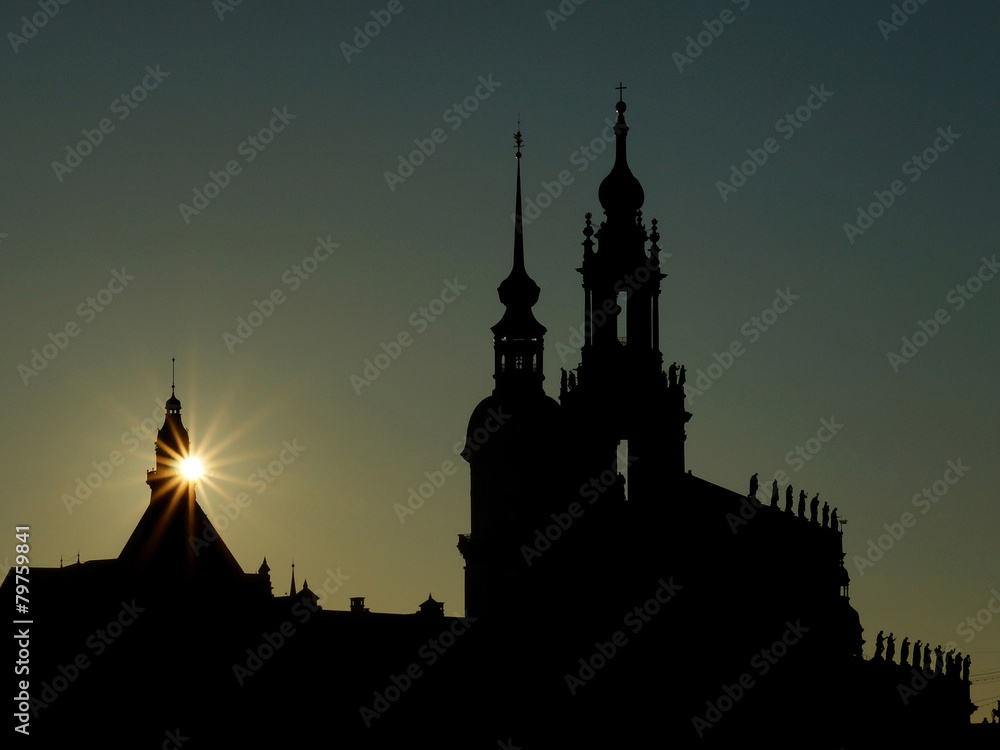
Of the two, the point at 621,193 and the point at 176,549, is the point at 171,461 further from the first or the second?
the point at 621,193

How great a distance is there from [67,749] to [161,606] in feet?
46.5

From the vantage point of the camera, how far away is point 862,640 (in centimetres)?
13588

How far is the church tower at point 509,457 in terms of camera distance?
5103 inches

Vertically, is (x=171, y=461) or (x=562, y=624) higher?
(x=171, y=461)

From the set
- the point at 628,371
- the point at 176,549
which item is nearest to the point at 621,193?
the point at 628,371

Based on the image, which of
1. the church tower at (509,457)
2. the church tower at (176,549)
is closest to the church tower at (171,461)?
the church tower at (176,549)

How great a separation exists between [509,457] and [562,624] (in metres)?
17.5

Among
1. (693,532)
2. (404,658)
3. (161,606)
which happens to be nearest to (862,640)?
(693,532)

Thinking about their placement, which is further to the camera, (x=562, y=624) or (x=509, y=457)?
(x=509, y=457)

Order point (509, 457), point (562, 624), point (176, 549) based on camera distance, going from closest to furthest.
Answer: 1. point (562, 624)
2. point (176, 549)
3. point (509, 457)

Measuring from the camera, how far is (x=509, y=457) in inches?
5246

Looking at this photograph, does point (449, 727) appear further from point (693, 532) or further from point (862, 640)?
point (862, 640)

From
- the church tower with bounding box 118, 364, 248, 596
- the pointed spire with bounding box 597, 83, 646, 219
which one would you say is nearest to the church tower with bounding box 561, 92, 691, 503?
the pointed spire with bounding box 597, 83, 646, 219

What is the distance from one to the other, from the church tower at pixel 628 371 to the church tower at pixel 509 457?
5.92 metres
